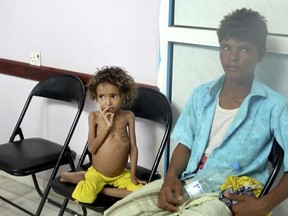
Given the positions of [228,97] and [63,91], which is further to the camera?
[63,91]

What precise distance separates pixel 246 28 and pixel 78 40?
1.13 m

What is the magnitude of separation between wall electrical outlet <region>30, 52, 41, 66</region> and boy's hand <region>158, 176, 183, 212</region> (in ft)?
4.33

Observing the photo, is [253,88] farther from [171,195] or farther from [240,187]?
[171,195]

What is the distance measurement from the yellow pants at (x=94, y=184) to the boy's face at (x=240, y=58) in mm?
653

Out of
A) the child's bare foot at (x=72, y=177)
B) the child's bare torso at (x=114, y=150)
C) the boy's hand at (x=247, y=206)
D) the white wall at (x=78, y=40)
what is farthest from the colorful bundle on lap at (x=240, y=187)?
the white wall at (x=78, y=40)

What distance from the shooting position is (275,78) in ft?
5.48

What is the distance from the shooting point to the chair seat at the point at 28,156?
198cm

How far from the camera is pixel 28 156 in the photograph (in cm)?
209

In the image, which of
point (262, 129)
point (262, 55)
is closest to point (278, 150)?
point (262, 129)

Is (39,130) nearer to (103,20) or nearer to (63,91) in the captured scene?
(63,91)

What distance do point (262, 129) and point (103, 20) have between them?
43.7 inches

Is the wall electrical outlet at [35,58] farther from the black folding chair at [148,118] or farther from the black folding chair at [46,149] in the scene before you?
the black folding chair at [148,118]

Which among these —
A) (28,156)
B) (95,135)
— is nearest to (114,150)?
(95,135)

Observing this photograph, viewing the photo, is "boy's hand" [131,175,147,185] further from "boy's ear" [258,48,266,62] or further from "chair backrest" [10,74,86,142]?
"boy's ear" [258,48,266,62]
